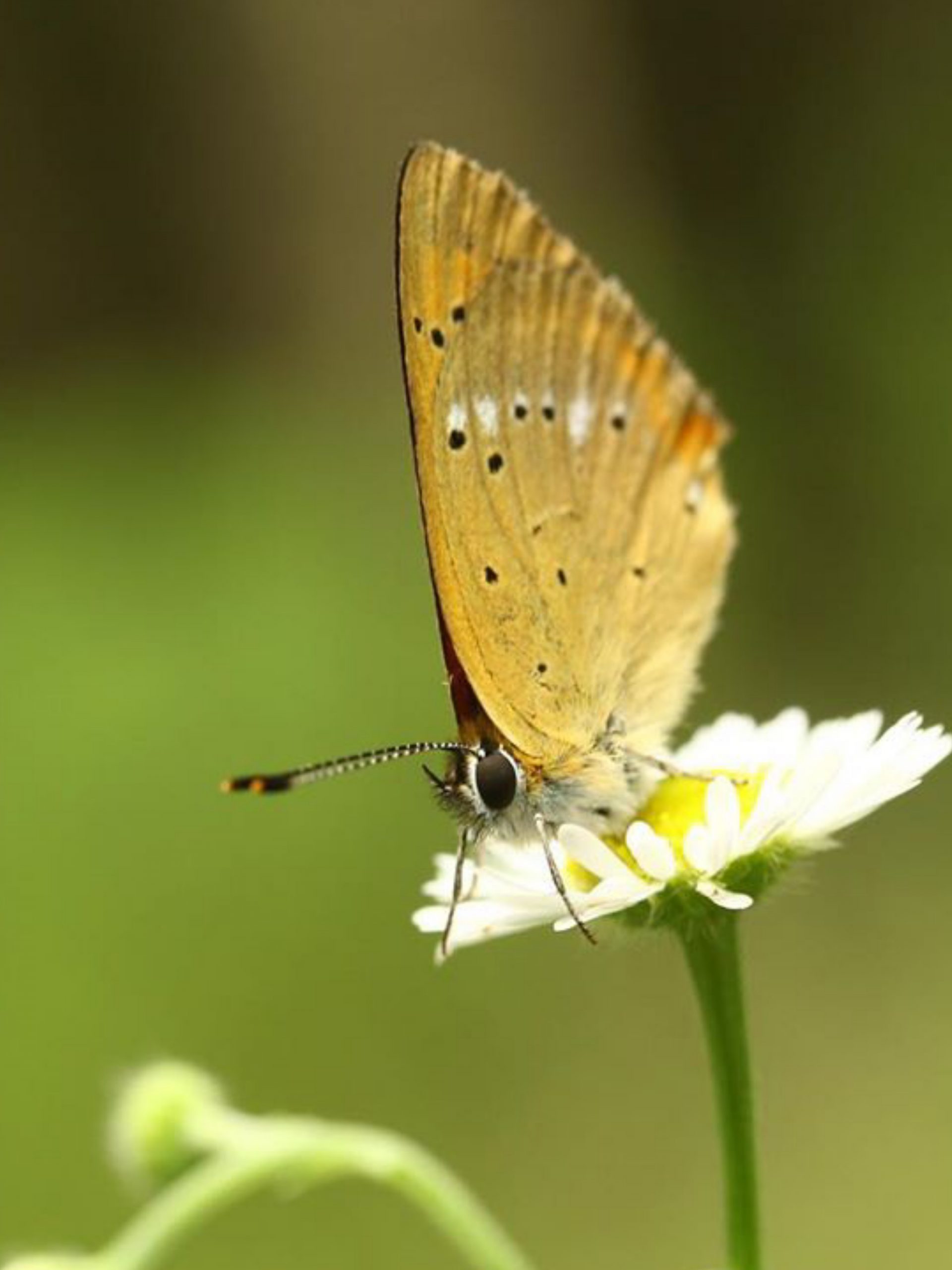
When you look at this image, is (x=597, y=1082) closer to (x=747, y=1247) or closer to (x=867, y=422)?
(x=867, y=422)

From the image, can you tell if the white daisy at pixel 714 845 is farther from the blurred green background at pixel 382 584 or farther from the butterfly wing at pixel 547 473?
the blurred green background at pixel 382 584

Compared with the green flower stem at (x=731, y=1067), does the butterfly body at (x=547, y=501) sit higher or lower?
higher

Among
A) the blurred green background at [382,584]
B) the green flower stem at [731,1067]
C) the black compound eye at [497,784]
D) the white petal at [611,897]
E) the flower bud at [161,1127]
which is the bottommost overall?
the green flower stem at [731,1067]

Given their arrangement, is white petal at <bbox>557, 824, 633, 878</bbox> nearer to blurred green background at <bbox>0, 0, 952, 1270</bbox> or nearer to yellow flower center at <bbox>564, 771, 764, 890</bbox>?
yellow flower center at <bbox>564, 771, 764, 890</bbox>

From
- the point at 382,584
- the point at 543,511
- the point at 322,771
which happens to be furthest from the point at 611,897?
the point at 382,584

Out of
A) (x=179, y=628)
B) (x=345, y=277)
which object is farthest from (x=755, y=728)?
(x=345, y=277)

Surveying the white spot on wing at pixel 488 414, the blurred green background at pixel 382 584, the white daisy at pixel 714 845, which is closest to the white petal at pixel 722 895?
the white daisy at pixel 714 845
